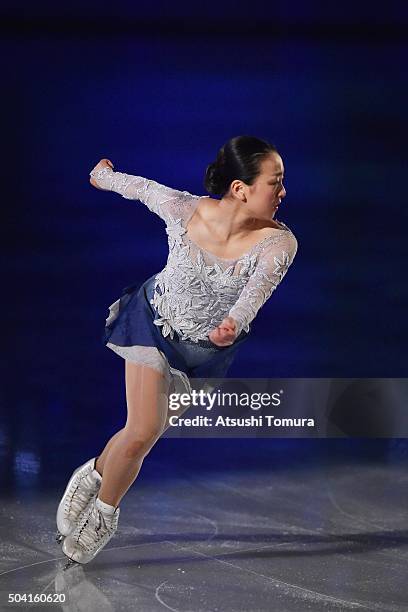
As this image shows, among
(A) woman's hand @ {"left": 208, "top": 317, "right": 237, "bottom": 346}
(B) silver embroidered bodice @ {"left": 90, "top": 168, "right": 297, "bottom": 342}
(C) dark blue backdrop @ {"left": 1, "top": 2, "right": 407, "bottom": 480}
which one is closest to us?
(A) woman's hand @ {"left": 208, "top": 317, "right": 237, "bottom": 346}

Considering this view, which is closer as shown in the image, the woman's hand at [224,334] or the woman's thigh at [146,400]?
the woman's hand at [224,334]

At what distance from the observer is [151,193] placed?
3707 millimetres

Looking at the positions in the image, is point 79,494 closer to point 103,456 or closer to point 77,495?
point 77,495

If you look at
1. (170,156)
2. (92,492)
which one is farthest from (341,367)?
(92,492)

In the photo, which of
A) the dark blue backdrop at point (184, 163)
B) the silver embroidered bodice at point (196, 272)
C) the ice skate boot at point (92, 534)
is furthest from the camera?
the dark blue backdrop at point (184, 163)

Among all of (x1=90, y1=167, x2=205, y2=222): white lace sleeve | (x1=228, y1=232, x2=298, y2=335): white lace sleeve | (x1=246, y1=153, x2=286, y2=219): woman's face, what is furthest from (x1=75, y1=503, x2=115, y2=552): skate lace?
(x1=246, y1=153, x2=286, y2=219): woman's face

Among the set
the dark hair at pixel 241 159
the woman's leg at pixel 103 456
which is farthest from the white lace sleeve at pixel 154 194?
the woman's leg at pixel 103 456

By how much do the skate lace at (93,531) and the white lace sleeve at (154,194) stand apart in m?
0.99

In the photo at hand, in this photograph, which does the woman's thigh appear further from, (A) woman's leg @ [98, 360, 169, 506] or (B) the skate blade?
(B) the skate blade

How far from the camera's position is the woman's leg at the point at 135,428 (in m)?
3.66

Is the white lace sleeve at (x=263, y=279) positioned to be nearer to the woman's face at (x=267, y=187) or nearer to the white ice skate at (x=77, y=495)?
the woman's face at (x=267, y=187)

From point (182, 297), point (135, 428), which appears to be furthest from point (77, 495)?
point (182, 297)

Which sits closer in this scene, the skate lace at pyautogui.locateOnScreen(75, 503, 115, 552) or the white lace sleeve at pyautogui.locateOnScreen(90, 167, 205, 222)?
the white lace sleeve at pyautogui.locateOnScreen(90, 167, 205, 222)

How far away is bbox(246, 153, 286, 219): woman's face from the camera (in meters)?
3.54
